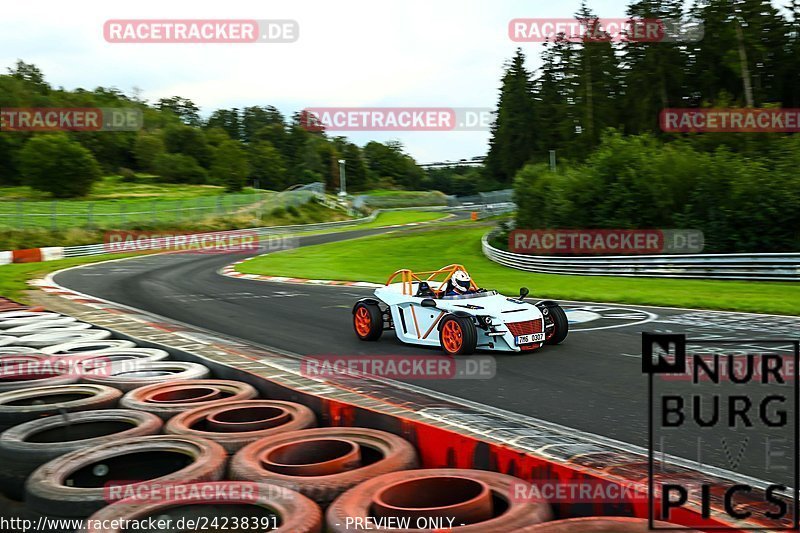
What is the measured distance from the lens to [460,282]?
33.9 feet

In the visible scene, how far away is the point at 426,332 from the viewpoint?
33.9ft

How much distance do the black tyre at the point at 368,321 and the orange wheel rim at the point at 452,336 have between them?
59.8 inches

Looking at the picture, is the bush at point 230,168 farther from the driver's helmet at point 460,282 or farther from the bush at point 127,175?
the driver's helmet at point 460,282

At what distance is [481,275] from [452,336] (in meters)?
15.3

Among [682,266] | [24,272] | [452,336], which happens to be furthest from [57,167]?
[452,336]

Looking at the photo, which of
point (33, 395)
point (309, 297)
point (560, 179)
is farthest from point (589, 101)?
point (33, 395)

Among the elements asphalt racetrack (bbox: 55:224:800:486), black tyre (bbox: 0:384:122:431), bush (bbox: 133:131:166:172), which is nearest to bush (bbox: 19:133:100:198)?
bush (bbox: 133:131:166:172)

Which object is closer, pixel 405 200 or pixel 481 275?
pixel 481 275

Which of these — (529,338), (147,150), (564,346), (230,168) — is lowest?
(564,346)

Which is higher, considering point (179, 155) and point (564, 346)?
point (179, 155)

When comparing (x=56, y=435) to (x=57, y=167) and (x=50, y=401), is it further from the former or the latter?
(x=57, y=167)

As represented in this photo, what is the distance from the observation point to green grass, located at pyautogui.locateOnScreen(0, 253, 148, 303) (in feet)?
60.5

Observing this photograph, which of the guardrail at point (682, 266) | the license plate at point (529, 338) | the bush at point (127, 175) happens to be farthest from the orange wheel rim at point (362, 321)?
the bush at point (127, 175)

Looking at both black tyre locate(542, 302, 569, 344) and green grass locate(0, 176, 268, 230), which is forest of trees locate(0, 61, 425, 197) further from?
black tyre locate(542, 302, 569, 344)
